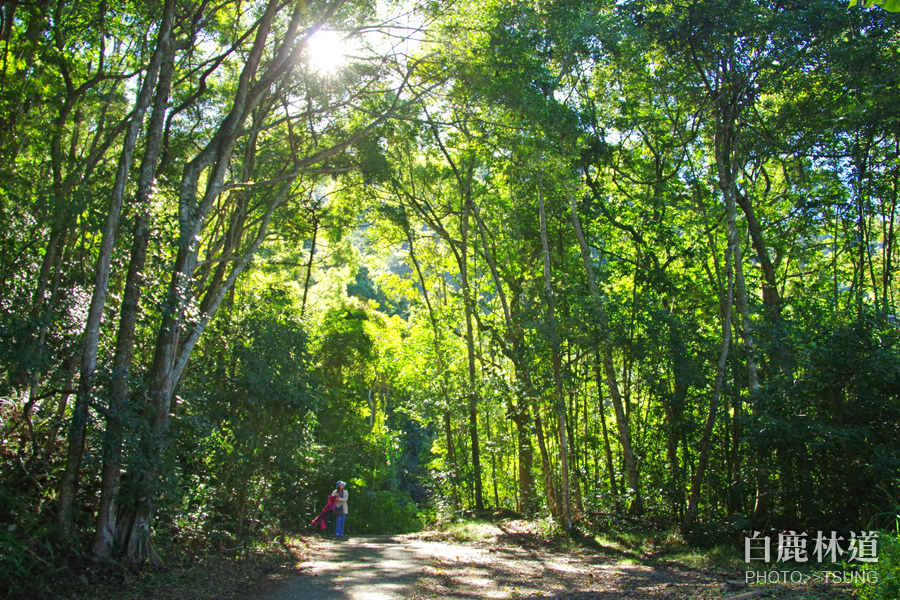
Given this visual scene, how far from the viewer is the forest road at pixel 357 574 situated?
6.16 meters

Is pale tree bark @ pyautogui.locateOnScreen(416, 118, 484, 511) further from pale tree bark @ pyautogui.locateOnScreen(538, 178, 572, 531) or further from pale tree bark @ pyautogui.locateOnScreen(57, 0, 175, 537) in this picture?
pale tree bark @ pyautogui.locateOnScreen(57, 0, 175, 537)

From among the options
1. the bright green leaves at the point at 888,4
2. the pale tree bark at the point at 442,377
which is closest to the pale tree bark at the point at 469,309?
the pale tree bark at the point at 442,377

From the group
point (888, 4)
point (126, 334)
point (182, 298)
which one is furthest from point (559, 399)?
point (888, 4)

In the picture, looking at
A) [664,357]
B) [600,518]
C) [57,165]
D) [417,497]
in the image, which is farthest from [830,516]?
[417,497]

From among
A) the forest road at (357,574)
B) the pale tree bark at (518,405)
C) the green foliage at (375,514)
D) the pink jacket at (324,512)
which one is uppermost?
the pale tree bark at (518,405)

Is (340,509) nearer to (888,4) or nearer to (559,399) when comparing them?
(559,399)

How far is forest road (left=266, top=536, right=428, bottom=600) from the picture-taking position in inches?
243

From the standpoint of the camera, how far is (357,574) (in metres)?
7.41

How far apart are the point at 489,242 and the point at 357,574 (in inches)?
433

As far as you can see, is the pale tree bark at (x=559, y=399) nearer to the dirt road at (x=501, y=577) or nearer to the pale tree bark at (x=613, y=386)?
the pale tree bark at (x=613, y=386)

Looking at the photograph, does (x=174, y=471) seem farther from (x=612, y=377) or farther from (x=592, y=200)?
(x=592, y=200)

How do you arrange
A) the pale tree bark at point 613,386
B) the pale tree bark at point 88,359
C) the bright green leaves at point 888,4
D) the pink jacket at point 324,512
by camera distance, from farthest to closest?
1. the pink jacket at point 324,512
2. the pale tree bark at point 613,386
3. the pale tree bark at point 88,359
4. the bright green leaves at point 888,4

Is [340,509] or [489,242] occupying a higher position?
[489,242]

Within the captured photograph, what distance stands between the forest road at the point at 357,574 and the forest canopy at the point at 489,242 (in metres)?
1.46
